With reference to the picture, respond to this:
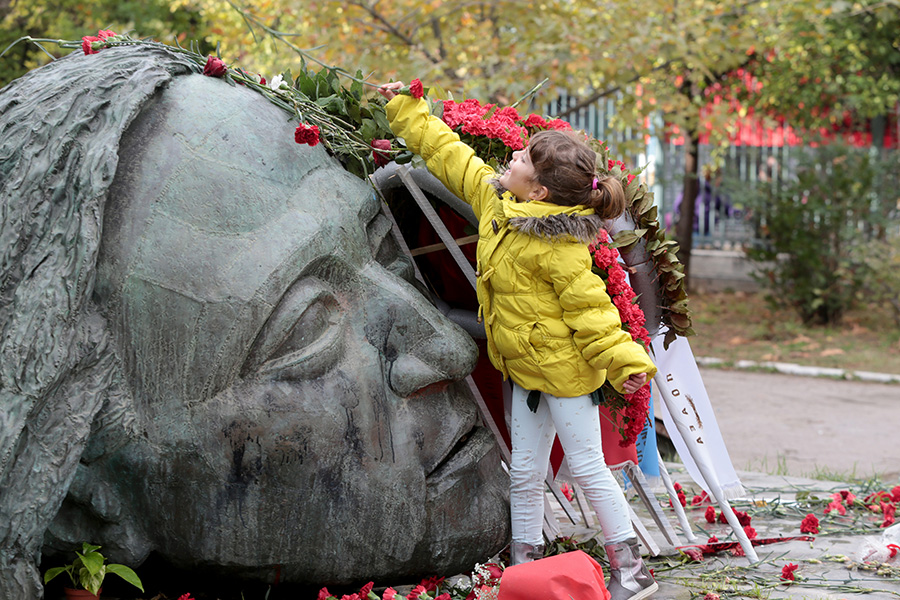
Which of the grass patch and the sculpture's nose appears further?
the grass patch

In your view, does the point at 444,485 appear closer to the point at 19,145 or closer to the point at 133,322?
the point at 133,322

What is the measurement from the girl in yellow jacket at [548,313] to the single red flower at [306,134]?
1.15ft

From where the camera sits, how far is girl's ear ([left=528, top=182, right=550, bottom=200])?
2.86 meters

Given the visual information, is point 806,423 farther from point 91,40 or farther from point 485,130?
point 91,40

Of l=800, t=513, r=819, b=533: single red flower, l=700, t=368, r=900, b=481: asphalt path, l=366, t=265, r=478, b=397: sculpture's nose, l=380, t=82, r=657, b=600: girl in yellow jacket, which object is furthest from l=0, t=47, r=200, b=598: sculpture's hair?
l=700, t=368, r=900, b=481: asphalt path

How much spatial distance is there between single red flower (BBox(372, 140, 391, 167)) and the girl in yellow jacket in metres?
0.09

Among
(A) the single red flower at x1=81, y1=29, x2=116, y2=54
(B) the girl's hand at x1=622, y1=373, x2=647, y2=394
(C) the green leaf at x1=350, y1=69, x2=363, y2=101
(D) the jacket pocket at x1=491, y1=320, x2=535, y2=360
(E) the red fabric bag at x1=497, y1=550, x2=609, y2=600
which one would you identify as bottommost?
(E) the red fabric bag at x1=497, y1=550, x2=609, y2=600

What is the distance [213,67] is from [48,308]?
0.94 m

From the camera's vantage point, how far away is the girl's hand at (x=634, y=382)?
9.22 ft

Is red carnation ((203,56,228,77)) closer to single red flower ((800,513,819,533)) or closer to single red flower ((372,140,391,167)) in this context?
single red flower ((372,140,391,167))

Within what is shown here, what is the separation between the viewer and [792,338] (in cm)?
1062

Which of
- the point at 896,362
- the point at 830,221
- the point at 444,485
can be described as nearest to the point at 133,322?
the point at 444,485

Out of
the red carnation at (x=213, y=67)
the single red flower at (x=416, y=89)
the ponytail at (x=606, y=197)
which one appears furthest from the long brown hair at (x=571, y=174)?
the red carnation at (x=213, y=67)

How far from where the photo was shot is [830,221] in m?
10.7
